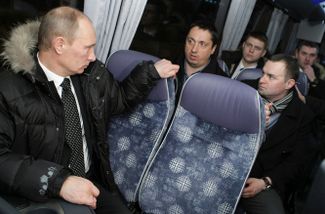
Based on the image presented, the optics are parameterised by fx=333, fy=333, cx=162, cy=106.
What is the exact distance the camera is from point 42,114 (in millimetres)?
1512

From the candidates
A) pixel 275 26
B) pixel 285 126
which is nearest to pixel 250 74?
pixel 285 126

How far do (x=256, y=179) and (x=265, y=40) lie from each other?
1947mm

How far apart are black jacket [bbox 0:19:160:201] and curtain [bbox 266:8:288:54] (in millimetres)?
4676

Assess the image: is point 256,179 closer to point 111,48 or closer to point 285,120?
point 285,120

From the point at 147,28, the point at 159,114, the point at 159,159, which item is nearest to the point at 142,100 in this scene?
the point at 159,114

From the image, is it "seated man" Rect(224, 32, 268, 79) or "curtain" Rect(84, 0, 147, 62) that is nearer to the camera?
"curtain" Rect(84, 0, 147, 62)

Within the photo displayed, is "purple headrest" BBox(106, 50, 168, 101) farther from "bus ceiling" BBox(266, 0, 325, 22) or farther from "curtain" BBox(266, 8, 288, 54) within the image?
"curtain" BBox(266, 8, 288, 54)

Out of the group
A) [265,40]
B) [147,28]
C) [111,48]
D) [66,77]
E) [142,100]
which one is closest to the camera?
[66,77]

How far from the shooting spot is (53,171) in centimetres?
138

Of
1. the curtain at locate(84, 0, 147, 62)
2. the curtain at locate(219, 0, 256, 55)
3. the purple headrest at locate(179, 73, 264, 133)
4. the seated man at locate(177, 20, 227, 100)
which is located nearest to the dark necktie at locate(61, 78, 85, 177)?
the purple headrest at locate(179, 73, 264, 133)

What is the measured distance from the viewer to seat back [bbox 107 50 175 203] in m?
1.91

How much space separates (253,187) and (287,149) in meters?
0.36

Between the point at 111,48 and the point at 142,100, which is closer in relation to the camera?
the point at 142,100

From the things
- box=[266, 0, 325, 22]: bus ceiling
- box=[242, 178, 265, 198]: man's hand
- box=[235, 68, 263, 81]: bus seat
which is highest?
box=[266, 0, 325, 22]: bus ceiling
